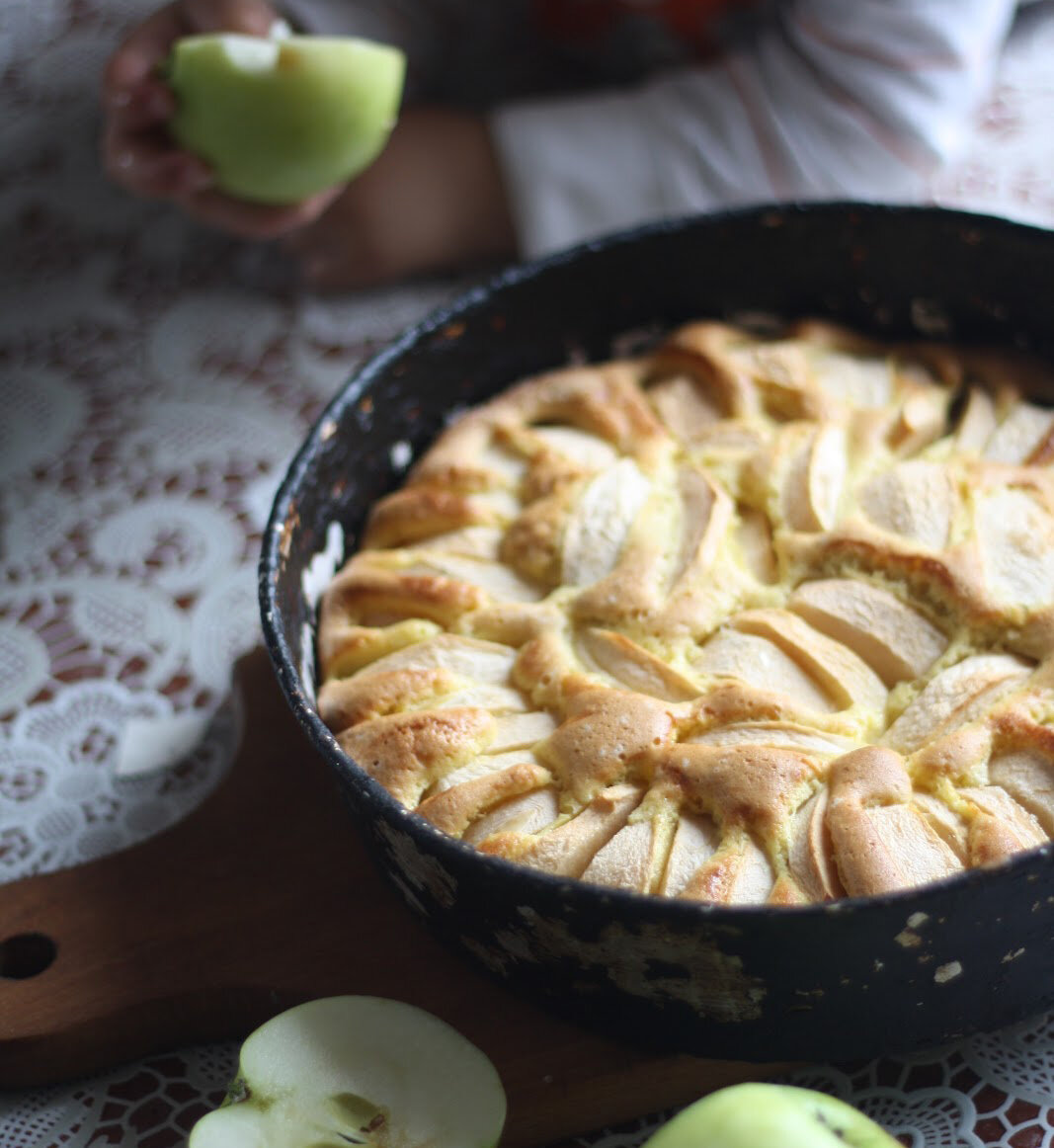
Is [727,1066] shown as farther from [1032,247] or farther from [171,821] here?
[1032,247]

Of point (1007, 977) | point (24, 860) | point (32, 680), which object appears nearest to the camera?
point (1007, 977)

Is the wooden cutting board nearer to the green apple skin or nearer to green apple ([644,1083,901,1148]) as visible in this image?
green apple ([644,1083,901,1148])

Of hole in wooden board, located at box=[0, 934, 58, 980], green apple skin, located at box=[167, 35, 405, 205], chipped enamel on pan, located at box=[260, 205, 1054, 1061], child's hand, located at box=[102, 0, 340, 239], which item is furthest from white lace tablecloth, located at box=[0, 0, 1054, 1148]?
green apple skin, located at box=[167, 35, 405, 205]

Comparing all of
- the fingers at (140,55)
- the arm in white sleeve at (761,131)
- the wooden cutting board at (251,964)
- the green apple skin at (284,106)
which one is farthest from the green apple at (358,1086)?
the arm in white sleeve at (761,131)

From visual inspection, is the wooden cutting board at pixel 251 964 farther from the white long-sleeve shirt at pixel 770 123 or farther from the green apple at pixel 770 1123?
the white long-sleeve shirt at pixel 770 123

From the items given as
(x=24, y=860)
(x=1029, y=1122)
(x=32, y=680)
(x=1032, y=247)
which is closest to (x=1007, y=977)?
(x=1029, y=1122)

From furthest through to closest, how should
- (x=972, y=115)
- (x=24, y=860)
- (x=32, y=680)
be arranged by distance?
1. (x=972, y=115)
2. (x=32, y=680)
3. (x=24, y=860)
